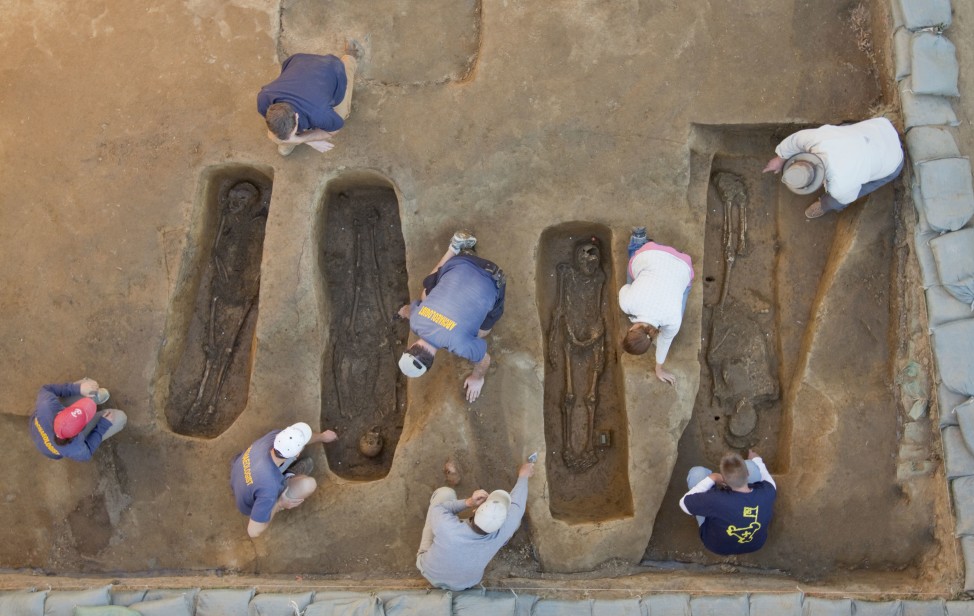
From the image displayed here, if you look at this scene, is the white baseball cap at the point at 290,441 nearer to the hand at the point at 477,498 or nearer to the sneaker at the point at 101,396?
the hand at the point at 477,498

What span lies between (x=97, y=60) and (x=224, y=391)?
3.15 m

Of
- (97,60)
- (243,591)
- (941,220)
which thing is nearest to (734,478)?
(941,220)

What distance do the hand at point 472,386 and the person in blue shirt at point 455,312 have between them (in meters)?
0.38

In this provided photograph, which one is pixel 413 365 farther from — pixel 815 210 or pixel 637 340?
pixel 815 210

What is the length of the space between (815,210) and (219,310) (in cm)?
545

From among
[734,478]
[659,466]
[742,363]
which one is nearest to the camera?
[734,478]

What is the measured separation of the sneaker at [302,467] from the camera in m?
6.09

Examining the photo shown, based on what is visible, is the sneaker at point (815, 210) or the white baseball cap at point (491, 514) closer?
the white baseball cap at point (491, 514)

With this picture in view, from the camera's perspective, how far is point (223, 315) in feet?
22.6

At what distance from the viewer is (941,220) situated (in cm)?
581

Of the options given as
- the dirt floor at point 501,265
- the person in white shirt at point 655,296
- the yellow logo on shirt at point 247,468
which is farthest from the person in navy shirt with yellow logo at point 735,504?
the yellow logo on shirt at point 247,468

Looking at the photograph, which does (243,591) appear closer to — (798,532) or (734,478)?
(734,478)

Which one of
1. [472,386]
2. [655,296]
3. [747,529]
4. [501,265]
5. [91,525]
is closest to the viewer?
[655,296]

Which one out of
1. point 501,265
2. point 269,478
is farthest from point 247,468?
point 501,265
